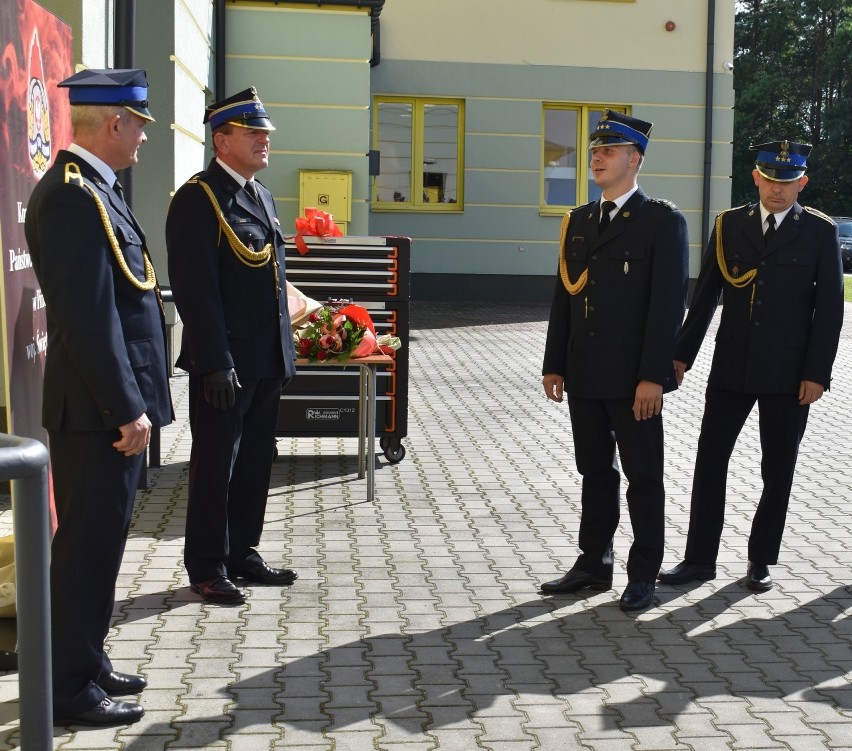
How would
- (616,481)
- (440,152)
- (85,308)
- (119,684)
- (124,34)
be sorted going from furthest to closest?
(440,152) < (124,34) < (616,481) < (119,684) < (85,308)

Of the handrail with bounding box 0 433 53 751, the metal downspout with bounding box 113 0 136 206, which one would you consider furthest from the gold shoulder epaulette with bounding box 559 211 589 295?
the handrail with bounding box 0 433 53 751

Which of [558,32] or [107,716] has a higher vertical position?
[558,32]

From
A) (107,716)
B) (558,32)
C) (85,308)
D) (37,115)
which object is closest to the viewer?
(85,308)

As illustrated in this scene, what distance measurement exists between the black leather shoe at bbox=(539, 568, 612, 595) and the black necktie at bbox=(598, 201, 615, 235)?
1.49 metres

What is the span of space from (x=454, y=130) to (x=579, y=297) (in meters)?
17.1

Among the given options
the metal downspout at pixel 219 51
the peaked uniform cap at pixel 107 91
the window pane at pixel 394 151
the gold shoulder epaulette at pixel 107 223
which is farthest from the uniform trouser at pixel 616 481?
the window pane at pixel 394 151

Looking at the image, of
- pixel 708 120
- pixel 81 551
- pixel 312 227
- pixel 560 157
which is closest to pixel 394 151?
pixel 560 157

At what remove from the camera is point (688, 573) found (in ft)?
20.1

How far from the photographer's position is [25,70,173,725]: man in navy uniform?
411cm

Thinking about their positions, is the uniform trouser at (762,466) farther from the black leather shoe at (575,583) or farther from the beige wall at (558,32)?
the beige wall at (558,32)

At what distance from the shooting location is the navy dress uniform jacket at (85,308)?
408 centimetres

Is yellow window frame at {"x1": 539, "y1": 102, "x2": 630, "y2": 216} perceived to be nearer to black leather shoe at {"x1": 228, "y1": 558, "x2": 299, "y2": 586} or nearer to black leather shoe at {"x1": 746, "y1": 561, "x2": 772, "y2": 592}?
A: black leather shoe at {"x1": 746, "y1": 561, "x2": 772, "y2": 592}

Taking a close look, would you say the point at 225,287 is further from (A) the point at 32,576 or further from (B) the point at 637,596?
(A) the point at 32,576

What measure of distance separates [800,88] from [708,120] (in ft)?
127
